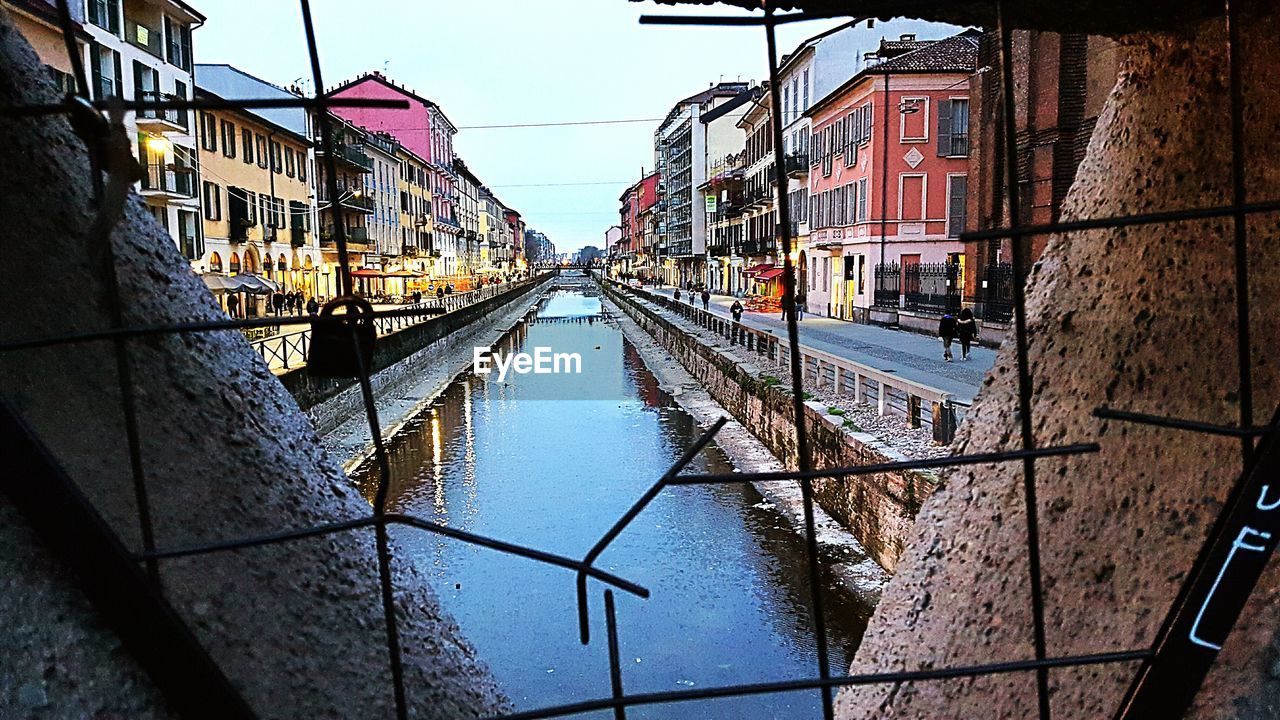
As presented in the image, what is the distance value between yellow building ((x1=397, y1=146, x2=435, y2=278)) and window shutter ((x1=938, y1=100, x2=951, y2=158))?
37.0 metres

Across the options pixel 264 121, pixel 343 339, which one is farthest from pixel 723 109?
pixel 343 339

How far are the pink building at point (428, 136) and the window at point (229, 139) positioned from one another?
30.0 meters

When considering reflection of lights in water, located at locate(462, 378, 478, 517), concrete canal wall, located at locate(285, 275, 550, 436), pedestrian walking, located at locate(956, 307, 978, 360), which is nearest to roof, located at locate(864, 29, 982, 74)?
pedestrian walking, located at locate(956, 307, 978, 360)

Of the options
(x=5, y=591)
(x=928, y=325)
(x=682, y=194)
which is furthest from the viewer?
(x=682, y=194)

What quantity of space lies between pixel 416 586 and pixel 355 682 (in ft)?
1.48

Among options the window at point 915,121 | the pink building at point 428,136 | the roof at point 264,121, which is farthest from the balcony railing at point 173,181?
the pink building at point 428,136

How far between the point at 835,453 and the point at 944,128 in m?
19.1

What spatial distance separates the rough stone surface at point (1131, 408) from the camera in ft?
4.73

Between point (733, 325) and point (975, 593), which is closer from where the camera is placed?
point (975, 593)

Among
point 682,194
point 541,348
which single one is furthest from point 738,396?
point 682,194

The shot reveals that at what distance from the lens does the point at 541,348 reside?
1852 inches

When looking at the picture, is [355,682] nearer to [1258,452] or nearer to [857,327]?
[1258,452]

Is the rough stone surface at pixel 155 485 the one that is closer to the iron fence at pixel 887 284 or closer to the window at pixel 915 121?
the iron fence at pixel 887 284

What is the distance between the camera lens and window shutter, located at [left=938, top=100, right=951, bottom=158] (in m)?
28.9
